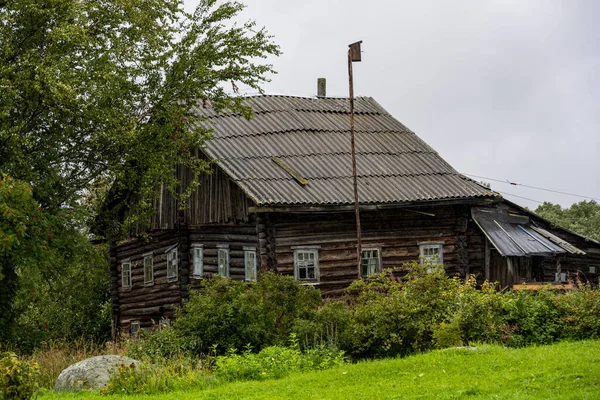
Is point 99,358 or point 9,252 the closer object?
point 99,358

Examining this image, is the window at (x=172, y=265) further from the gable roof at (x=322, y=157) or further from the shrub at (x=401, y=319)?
the shrub at (x=401, y=319)

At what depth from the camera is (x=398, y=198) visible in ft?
88.5

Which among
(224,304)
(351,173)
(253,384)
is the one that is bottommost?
(253,384)

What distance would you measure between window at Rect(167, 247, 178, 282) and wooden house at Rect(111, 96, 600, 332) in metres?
0.04

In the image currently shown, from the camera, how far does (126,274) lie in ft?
113

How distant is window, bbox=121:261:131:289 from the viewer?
34312 millimetres

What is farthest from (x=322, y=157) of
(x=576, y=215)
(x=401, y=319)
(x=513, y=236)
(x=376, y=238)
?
(x=576, y=215)

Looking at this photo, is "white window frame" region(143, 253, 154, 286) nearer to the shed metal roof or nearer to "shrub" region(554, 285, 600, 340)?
the shed metal roof

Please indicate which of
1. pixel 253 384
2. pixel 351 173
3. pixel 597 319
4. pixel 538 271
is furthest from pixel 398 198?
pixel 253 384

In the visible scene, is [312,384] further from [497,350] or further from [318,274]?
[318,274]

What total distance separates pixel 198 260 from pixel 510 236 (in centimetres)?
1029

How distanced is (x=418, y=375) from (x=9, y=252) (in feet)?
38.7

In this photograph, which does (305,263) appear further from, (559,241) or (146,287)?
(559,241)

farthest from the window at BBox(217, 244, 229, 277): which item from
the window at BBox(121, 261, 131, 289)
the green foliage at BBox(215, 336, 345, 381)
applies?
the green foliage at BBox(215, 336, 345, 381)
